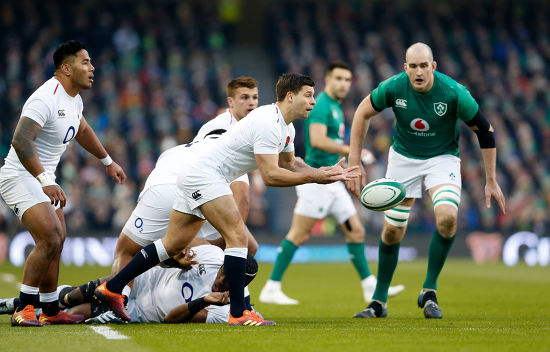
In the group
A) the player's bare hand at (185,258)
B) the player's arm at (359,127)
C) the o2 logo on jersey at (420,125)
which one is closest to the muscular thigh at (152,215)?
the player's bare hand at (185,258)

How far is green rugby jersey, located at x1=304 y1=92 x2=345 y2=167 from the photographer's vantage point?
1042 centimetres

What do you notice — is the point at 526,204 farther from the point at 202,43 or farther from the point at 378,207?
the point at 378,207

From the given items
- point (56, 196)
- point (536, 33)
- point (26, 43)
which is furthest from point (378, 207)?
point (536, 33)

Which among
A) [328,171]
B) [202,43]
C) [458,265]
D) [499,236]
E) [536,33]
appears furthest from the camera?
[536,33]

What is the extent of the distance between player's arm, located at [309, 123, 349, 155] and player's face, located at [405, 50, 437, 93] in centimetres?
223

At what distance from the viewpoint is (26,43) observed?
23.1m

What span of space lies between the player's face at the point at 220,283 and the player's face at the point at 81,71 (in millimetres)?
2185

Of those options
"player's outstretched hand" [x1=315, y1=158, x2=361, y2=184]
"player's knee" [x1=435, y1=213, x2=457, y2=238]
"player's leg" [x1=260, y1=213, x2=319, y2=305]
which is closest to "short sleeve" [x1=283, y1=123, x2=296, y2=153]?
"player's outstretched hand" [x1=315, y1=158, x2=361, y2=184]

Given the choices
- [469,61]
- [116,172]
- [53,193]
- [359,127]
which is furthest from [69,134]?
[469,61]

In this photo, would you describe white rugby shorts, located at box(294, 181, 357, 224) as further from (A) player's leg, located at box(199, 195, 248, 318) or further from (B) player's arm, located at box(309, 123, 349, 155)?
(A) player's leg, located at box(199, 195, 248, 318)

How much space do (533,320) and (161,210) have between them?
3.67m

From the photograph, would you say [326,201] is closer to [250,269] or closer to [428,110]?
[428,110]

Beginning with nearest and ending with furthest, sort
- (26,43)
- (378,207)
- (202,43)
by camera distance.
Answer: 1. (378,207)
2. (26,43)
3. (202,43)

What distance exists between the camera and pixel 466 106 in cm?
771
